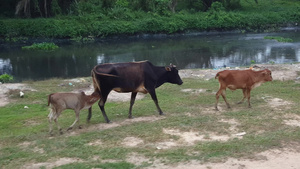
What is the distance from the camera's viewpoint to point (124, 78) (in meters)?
10.1

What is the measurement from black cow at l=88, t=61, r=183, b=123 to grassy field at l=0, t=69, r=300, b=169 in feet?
2.38

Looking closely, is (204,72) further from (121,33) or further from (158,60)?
(121,33)

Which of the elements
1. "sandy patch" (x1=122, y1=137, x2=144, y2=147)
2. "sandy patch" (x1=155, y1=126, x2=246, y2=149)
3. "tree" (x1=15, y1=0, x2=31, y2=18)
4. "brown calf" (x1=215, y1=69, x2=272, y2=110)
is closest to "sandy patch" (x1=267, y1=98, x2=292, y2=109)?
"brown calf" (x1=215, y1=69, x2=272, y2=110)

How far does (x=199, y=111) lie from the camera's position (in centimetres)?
1080

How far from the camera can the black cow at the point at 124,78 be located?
994 centimetres

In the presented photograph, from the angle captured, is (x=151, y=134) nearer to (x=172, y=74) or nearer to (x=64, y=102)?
(x=64, y=102)

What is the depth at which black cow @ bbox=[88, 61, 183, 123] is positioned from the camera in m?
9.94

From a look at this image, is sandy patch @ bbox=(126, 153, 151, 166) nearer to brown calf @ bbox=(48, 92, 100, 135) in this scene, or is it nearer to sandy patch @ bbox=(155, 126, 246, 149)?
sandy patch @ bbox=(155, 126, 246, 149)

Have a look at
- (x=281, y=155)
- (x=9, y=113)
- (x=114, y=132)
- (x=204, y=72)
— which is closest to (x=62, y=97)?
(x=114, y=132)

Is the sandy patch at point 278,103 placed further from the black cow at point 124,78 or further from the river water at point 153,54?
the river water at point 153,54

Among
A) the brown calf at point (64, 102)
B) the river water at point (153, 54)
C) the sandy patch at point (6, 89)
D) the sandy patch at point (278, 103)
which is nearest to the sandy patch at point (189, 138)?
the brown calf at point (64, 102)

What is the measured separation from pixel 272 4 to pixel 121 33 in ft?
60.3

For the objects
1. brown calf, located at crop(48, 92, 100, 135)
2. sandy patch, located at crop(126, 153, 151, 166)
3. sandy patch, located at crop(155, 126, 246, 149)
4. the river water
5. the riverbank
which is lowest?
the river water

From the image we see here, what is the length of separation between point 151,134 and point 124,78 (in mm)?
1966
